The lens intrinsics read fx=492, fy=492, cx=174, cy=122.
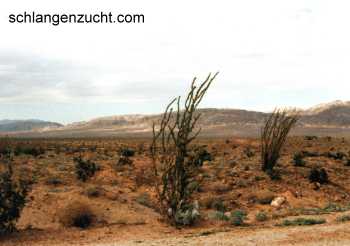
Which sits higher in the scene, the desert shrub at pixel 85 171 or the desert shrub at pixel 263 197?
the desert shrub at pixel 85 171

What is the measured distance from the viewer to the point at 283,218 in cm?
1309

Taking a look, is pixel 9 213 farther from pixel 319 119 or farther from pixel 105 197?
pixel 319 119

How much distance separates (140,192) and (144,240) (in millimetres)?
8207

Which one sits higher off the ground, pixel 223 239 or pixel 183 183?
pixel 183 183

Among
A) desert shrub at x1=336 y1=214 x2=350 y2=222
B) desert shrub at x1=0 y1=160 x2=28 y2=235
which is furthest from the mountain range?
desert shrub at x1=0 y1=160 x2=28 y2=235

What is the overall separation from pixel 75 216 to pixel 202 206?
4.88 meters

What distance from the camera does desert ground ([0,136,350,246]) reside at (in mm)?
10828

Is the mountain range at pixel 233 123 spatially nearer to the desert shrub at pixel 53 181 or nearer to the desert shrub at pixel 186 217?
the desert shrub at pixel 53 181

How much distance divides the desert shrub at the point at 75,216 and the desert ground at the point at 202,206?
0.03 m

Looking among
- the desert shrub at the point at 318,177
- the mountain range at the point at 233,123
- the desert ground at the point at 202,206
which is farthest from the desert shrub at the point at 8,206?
the mountain range at the point at 233,123

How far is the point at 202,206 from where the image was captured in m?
16.9

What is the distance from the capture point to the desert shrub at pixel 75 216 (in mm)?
13641

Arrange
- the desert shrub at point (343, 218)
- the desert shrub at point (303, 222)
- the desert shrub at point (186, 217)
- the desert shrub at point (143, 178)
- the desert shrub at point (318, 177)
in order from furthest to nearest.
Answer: the desert shrub at point (318, 177), the desert shrub at point (143, 178), the desert shrub at point (186, 217), the desert shrub at point (343, 218), the desert shrub at point (303, 222)

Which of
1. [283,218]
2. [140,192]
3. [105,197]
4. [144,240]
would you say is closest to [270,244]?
[144,240]
